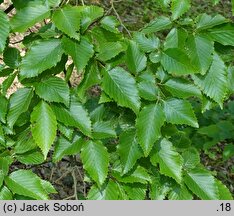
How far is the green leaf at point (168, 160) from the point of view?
5.10 ft

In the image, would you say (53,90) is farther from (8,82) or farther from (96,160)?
(96,160)

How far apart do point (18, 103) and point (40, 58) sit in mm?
175

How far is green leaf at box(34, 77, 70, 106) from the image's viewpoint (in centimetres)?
140

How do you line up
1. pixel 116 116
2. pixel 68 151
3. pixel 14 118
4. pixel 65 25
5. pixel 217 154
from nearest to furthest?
pixel 65 25, pixel 14 118, pixel 68 151, pixel 116 116, pixel 217 154

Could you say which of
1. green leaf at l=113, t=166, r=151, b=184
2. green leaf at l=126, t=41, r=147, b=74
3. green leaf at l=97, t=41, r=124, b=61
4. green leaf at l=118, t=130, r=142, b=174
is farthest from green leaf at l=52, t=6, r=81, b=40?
green leaf at l=113, t=166, r=151, b=184

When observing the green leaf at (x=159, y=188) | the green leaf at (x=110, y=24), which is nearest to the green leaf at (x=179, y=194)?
the green leaf at (x=159, y=188)

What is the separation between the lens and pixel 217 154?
4867 millimetres

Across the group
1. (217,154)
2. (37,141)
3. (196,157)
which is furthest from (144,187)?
(217,154)

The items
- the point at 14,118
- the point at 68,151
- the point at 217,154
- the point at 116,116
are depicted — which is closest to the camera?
the point at 14,118

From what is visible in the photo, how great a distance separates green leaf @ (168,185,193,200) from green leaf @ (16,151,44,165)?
1.66 feet

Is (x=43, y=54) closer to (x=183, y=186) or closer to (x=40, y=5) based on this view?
(x=40, y=5)

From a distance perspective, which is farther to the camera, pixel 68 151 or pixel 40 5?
pixel 68 151

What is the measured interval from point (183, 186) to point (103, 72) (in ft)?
1.85

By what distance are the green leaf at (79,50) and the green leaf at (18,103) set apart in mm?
205
